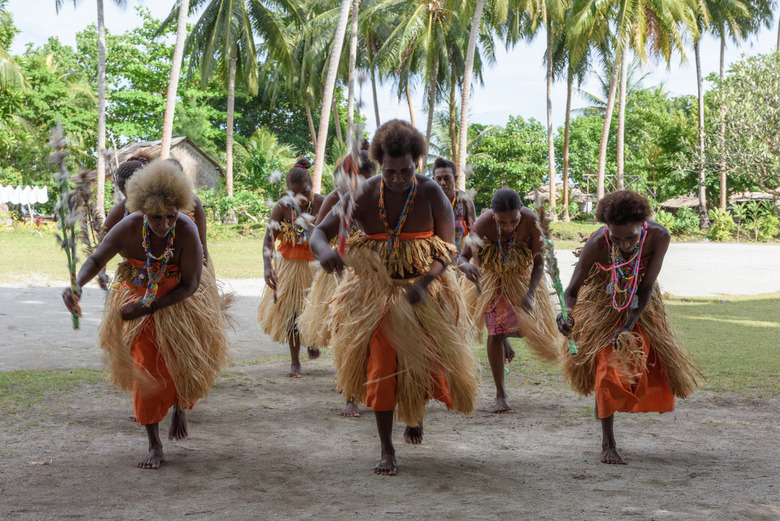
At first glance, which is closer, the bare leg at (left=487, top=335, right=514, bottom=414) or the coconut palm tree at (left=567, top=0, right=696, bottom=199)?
the bare leg at (left=487, top=335, right=514, bottom=414)

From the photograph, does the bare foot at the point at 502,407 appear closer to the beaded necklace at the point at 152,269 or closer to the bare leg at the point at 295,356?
the bare leg at the point at 295,356

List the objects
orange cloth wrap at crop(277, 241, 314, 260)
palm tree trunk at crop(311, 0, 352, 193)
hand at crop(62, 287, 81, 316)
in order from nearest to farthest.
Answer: hand at crop(62, 287, 81, 316)
orange cloth wrap at crop(277, 241, 314, 260)
palm tree trunk at crop(311, 0, 352, 193)

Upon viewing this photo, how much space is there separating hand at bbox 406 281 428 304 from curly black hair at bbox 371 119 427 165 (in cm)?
61

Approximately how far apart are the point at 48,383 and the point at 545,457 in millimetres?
3514

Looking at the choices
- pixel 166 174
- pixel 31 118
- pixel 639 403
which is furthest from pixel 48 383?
pixel 31 118

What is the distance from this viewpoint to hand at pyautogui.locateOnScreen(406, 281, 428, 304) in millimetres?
3568

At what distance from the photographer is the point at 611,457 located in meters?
3.75

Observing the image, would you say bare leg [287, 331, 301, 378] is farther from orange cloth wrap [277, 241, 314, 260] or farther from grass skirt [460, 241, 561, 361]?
grass skirt [460, 241, 561, 361]

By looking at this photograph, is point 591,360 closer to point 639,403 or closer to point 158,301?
point 639,403

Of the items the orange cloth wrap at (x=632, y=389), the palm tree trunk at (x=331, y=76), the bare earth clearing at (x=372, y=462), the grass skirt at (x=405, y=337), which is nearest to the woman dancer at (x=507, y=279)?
the bare earth clearing at (x=372, y=462)

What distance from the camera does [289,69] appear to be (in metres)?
26.7

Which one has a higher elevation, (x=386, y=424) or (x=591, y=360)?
(x=591, y=360)

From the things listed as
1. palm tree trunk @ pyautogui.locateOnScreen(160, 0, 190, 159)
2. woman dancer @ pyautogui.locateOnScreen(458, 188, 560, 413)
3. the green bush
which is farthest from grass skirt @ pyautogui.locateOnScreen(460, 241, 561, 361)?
the green bush

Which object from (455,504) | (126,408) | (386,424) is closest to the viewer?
(455,504)
